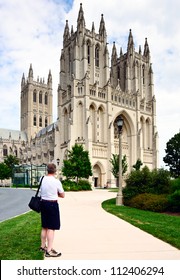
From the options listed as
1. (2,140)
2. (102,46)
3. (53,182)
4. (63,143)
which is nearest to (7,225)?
(53,182)

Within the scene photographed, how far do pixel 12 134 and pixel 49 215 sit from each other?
396 ft

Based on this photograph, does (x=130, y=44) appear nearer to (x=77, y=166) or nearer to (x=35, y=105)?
(x=77, y=166)

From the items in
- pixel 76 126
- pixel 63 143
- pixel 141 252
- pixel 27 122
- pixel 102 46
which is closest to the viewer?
pixel 141 252

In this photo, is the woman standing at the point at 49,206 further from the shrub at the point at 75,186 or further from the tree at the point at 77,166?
the tree at the point at 77,166

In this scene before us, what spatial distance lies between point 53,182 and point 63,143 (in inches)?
2493

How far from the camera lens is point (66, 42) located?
76438 mm

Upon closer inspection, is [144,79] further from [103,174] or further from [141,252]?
[141,252]

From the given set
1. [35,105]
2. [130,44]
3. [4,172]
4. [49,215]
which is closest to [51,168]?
[49,215]

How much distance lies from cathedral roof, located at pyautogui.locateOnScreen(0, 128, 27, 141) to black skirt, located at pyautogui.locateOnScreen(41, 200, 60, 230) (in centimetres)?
11577

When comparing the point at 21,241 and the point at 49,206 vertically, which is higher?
the point at 49,206

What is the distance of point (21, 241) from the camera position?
7418 millimetres

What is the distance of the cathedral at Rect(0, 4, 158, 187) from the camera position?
64.6 m

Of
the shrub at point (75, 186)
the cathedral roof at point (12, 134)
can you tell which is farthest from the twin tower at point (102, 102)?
the cathedral roof at point (12, 134)

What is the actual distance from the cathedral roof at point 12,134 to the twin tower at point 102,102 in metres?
36.3
